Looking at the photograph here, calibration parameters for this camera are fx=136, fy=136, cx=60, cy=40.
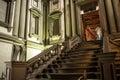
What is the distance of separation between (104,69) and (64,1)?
27.3 feet

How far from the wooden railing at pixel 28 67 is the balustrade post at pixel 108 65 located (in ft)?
8.47

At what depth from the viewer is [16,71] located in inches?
174

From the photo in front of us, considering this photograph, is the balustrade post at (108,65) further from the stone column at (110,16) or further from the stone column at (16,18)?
the stone column at (16,18)

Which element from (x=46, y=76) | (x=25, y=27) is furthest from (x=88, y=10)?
(x=46, y=76)

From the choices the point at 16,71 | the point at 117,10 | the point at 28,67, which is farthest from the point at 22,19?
the point at 117,10

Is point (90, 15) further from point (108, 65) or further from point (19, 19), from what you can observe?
point (108, 65)

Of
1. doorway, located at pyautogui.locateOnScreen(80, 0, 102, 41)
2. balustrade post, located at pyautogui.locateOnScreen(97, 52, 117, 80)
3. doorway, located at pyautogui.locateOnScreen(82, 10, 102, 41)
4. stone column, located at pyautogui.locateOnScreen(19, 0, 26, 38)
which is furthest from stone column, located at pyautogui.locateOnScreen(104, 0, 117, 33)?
stone column, located at pyautogui.locateOnScreen(19, 0, 26, 38)

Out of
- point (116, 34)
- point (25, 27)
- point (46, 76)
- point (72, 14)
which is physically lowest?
point (46, 76)

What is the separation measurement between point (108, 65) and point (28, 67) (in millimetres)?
2941

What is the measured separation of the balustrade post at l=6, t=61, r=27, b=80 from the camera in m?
4.35

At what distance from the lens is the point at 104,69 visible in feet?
11.2

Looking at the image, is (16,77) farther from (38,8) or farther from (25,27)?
(38,8)

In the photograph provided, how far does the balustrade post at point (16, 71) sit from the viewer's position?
4.35 m


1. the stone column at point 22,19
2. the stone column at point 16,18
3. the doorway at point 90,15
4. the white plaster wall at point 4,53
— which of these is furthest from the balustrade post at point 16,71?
the doorway at point 90,15
